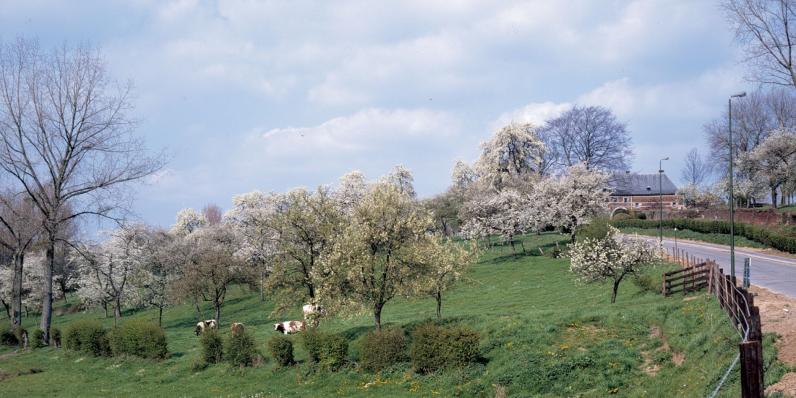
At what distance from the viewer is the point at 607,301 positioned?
112 ft

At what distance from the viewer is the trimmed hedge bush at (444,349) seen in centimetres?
2319

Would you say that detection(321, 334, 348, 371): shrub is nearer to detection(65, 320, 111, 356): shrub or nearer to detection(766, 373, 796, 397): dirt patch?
detection(65, 320, 111, 356): shrub

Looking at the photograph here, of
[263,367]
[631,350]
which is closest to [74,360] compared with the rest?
[263,367]

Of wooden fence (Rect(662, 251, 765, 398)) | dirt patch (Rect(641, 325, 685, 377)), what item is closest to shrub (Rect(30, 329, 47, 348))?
dirt patch (Rect(641, 325, 685, 377))

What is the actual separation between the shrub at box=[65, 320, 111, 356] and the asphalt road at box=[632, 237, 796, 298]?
114 ft

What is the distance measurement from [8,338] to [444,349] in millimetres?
33521

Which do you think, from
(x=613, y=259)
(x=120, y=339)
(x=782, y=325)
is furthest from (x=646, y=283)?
(x=120, y=339)

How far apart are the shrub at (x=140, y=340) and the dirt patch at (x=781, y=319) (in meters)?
27.5

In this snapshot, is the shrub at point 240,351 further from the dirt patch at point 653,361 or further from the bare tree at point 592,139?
the bare tree at point 592,139

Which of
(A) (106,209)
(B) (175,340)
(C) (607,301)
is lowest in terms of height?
(B) (175,340)

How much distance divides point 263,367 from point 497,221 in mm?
43075

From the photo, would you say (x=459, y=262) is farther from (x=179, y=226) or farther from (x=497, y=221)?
(x=179, y=226)

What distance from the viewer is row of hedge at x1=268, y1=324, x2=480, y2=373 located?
2328 centimetres

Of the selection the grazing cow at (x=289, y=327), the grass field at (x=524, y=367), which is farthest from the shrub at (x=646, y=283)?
the grazing cow at (x=289, y=327)
